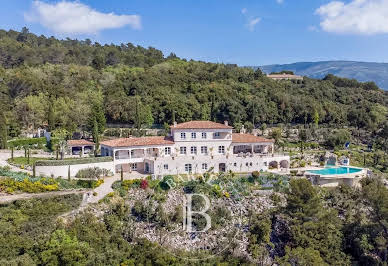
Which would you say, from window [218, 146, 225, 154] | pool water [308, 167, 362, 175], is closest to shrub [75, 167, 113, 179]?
window [218, 146, 225, 154]

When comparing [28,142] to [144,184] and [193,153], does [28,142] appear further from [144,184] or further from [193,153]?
[144,184]

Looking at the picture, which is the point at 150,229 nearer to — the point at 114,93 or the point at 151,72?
the point at 114,93

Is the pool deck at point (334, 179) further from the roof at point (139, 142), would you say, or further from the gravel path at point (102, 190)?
the gravel path at point (102, 190)

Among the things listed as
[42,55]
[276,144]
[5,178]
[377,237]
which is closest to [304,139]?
[276,144]

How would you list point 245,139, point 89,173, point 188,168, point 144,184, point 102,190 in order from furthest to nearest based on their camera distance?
point 245,139 → point 188,168 → point 89,173 → point 144,184 → point 102,190

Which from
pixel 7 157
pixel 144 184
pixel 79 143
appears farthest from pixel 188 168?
pixel 7 157
